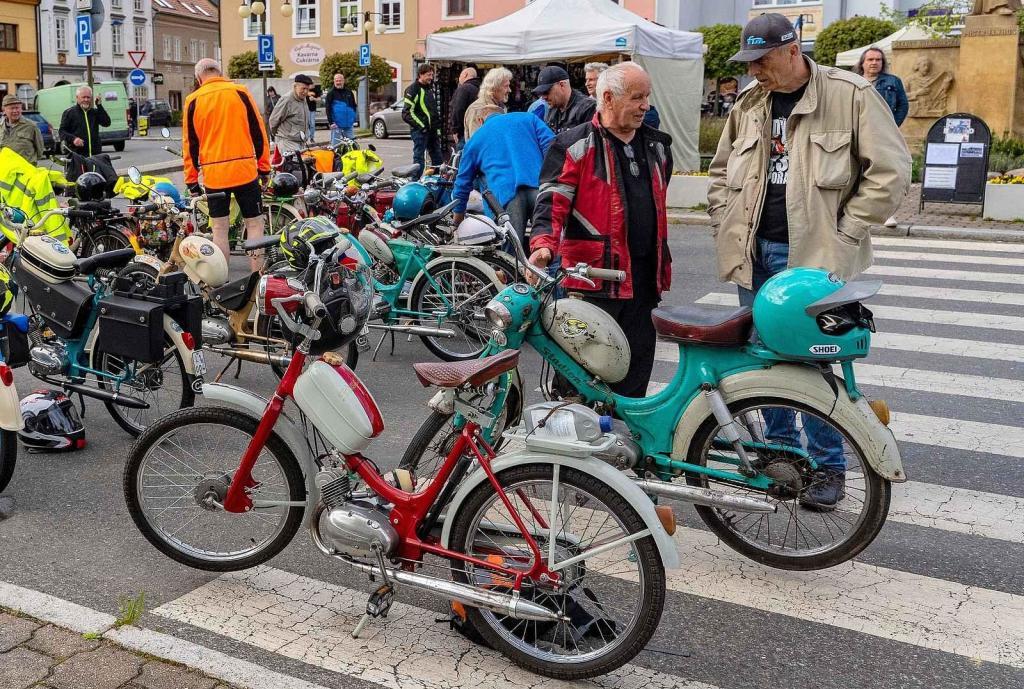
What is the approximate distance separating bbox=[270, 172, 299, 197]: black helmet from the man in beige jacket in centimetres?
705

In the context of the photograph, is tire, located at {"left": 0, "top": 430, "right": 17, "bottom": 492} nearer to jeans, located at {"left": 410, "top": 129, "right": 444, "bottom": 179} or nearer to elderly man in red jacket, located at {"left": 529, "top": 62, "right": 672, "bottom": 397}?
elderly man in red jacket, located at {"left": 529, "top": 62, "right": 672, "bottom": 397}

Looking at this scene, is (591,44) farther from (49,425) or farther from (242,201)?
(49,425)

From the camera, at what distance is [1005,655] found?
3.66 meters

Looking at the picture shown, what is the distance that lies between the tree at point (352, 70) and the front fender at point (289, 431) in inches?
1888

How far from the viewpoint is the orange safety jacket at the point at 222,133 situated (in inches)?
360

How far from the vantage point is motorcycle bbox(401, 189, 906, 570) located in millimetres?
4070

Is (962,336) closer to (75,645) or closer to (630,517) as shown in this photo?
(630,517)

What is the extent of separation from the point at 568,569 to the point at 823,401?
1.25 meters

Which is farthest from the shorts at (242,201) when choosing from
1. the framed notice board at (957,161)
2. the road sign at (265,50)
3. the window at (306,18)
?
the window at (306,18)

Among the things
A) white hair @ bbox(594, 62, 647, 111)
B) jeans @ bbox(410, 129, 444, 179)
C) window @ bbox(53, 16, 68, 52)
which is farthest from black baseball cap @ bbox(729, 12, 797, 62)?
window @ bbox(53, 16, 68, 52)

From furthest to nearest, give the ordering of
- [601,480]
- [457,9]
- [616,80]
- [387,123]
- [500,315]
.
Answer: [457,9] → [387,123] → [616,80] → [500,315] → [601,480]

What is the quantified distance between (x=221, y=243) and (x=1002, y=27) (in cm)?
1519

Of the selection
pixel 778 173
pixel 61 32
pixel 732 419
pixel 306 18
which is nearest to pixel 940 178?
pixel 778 173

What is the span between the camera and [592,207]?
487 cm
